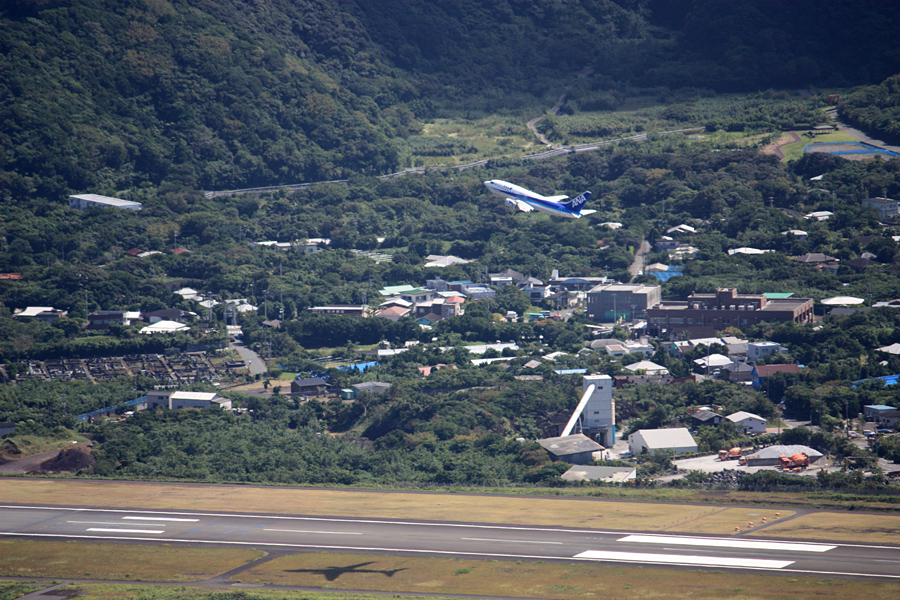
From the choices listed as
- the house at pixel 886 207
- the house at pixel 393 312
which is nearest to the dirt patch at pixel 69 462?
the house at pixel 393 312

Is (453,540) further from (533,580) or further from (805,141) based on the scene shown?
(805,141)

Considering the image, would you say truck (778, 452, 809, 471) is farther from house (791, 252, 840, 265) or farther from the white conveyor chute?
house (791, 252, 840, 265)

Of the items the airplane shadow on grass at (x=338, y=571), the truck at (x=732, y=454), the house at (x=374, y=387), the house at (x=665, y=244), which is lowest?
the truck at (x=732, y=454)

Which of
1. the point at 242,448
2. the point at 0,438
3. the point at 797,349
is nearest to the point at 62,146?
the point at 0,438

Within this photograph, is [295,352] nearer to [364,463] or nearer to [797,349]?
[364,463]

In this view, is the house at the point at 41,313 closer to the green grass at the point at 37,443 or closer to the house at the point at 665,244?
the green grass at the point at 37,443

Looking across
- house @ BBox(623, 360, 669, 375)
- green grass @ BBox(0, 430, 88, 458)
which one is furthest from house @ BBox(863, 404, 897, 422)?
green grass @ BBox(0, 430, 88, 458)
